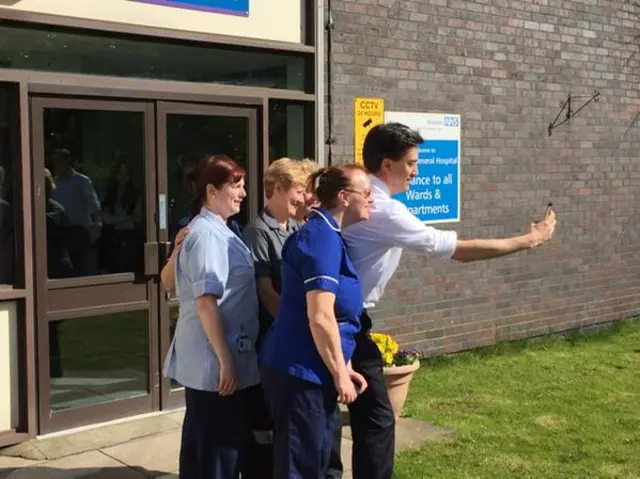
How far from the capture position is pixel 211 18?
5.91 metres

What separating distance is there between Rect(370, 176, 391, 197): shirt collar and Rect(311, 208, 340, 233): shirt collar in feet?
1.39

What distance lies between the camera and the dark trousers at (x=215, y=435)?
11.6 ft

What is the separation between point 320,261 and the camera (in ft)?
10.7

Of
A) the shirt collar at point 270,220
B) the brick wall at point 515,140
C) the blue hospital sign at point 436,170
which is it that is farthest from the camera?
the blue hospital sign at point 436,170

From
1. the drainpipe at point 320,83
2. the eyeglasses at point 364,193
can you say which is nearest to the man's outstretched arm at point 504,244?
the eyeglasses at point 364,193

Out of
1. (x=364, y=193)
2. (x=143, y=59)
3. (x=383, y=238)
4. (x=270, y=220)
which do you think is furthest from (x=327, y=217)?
(x=143, y=59)

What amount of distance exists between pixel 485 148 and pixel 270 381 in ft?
15.9

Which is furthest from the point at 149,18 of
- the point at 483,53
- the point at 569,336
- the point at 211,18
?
the point at 569,336

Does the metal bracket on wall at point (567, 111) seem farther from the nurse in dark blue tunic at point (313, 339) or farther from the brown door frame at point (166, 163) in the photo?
the nurse in dark blue tunic at point (313, 339)

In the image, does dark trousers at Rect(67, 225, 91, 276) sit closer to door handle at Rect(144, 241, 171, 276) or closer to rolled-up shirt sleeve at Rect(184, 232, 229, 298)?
door handle at Rect(144, 241, 171, 276)

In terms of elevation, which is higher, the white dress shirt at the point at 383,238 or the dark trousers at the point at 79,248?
the white dress shirt at the point at 383,238

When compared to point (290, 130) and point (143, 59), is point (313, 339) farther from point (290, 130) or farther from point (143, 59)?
point (290, 130)

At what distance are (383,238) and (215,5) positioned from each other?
2865mm

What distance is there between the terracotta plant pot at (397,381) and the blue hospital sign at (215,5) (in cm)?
264
